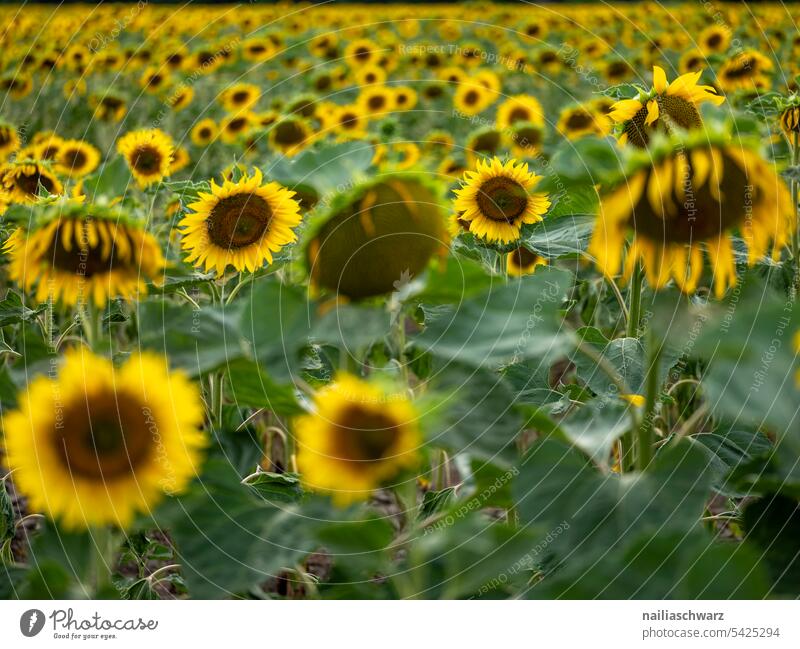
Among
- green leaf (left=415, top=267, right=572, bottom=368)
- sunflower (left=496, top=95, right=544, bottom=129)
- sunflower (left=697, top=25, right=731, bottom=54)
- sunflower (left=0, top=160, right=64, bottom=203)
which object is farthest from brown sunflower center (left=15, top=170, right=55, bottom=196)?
sunflower (left=697, top=25, right=731, bottom=54)

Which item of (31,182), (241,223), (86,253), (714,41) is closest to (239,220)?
(241,223)

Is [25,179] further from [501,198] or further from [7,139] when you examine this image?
[501,198]

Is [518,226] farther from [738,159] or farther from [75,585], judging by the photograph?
[75,585]

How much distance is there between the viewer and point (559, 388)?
2.13ft

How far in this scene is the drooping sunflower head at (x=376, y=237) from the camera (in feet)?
1.32

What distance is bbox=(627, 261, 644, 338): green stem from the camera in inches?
21.6

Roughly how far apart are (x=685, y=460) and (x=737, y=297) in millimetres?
129

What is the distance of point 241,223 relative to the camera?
0.68 m

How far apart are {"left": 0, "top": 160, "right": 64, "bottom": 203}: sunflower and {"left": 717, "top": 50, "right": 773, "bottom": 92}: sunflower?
48.1 inches

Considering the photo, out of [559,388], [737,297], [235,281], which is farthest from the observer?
[235,281]

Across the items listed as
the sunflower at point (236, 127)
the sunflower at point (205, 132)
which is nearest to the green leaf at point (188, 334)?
the sunflower at point (236, 127)

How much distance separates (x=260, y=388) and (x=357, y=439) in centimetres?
6

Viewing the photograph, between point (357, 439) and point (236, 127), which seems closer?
point (357, 439)

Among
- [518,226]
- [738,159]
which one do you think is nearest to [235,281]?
[518,226]
